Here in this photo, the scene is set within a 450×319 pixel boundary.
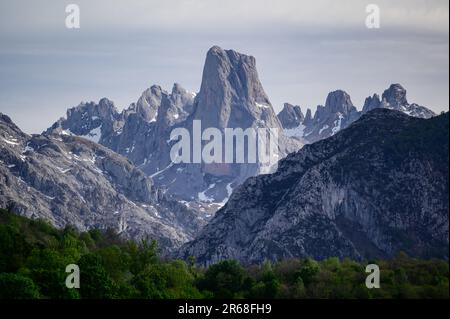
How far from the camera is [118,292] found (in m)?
171

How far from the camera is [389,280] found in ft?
594
